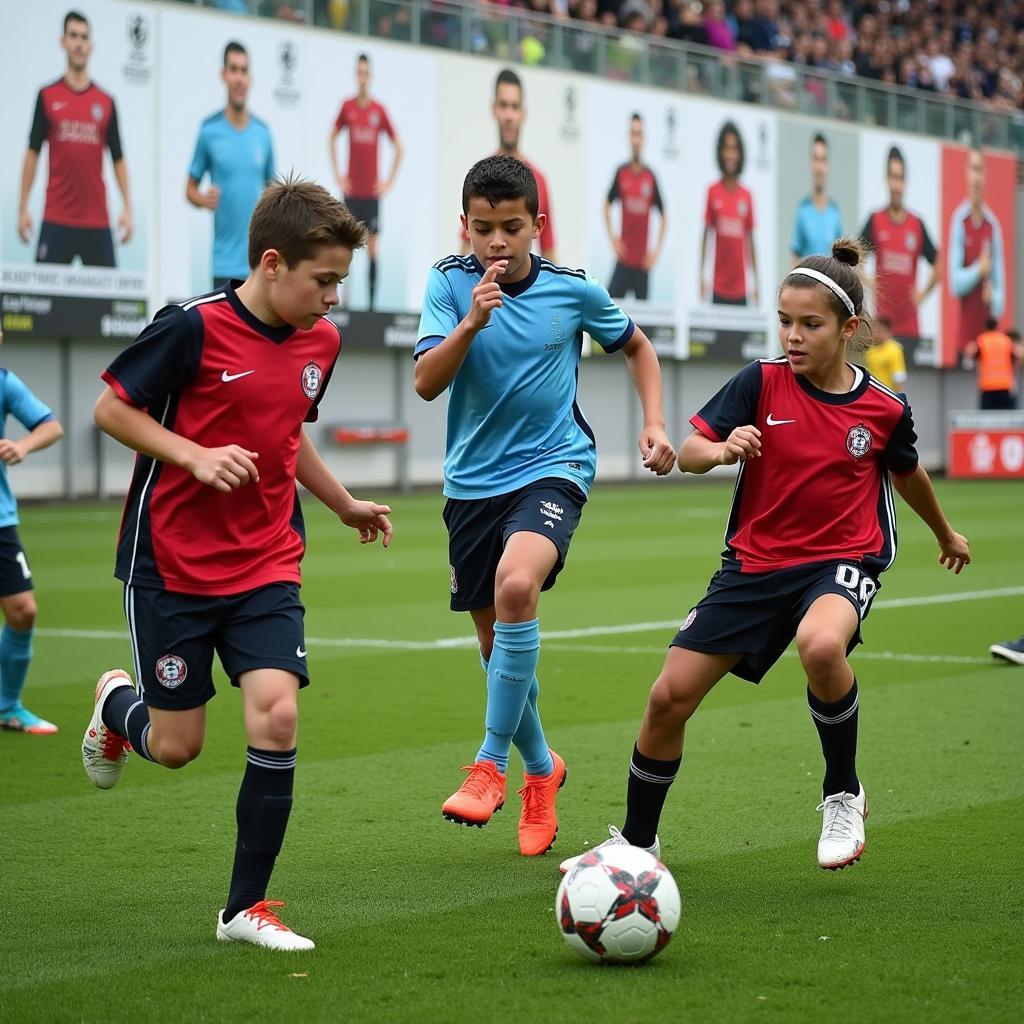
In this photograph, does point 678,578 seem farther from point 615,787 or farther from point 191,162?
point 191,162

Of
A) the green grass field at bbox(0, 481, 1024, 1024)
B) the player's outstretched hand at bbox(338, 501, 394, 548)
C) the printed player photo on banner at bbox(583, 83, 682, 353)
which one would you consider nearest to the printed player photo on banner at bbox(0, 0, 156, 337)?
the printed player photo on banner at bbox(583, 83, 682, 353)

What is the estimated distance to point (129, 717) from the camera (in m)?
5.01

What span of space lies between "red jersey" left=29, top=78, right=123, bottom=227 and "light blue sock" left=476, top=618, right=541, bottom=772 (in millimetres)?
17663

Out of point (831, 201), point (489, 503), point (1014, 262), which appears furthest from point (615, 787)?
point (1014, 262)

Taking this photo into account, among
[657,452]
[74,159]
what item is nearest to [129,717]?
[657,452]

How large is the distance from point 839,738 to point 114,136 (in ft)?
Result: 62.7

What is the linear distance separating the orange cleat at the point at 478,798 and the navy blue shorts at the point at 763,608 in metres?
0.78

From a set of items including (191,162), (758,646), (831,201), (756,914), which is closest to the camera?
(756,914)

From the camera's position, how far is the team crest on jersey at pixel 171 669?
14.9 ft

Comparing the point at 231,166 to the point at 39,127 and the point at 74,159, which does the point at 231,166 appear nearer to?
the point at 74,159

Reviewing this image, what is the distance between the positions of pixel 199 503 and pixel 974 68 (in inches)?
1457

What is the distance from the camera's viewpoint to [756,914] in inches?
181

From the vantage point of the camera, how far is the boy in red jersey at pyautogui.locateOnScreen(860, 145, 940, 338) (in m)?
34.1

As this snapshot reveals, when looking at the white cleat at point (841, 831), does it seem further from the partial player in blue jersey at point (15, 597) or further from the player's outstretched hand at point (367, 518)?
the partial player in blue jersey at point (15, 597)
